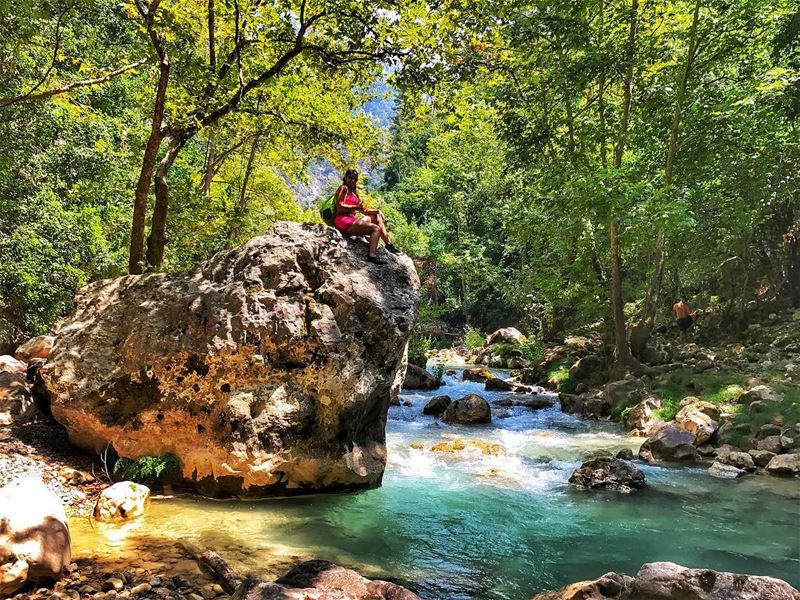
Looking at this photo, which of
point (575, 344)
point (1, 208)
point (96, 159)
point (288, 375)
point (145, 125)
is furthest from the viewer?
point (575, 344)

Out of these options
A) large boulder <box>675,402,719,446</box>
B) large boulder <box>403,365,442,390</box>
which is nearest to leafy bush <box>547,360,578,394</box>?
large boulder <box>403,365,442,390</box>

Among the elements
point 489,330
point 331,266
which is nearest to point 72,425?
point 331,266

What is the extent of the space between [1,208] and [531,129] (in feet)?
48.5

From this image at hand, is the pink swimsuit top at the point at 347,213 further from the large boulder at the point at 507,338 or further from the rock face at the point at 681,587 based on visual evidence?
the large boulder at the point at 507,338

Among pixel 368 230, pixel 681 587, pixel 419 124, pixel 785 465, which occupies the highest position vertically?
pixel 419 124

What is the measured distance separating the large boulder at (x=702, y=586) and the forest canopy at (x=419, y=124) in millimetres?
7731

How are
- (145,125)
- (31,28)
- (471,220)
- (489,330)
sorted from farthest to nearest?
(471,220) < (489,330) < (145,125) < (31,28)

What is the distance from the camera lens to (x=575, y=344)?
21.7 metres

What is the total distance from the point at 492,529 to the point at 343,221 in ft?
15.9

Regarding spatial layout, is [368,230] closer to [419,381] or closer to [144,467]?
[144,467]

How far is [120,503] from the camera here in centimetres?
579

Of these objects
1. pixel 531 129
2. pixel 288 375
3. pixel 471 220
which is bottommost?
pixel 288 375

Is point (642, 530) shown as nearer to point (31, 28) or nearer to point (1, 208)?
point (31, 28)

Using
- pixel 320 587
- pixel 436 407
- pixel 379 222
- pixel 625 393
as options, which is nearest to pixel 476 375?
pixel 436 407
